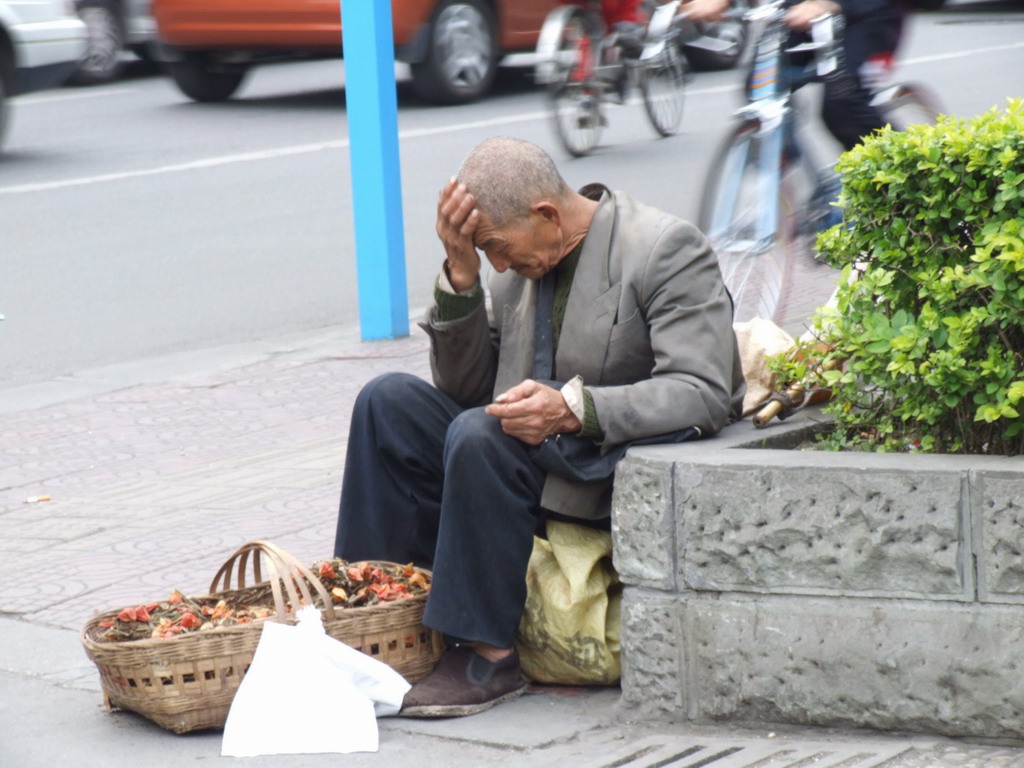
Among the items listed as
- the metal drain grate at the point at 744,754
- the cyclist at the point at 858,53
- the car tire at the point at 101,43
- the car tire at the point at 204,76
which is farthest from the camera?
the car tire at the point at 101,43

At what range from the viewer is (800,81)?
6.19m

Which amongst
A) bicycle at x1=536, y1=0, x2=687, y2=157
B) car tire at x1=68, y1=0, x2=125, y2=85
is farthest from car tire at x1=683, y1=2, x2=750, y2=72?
car tire at x1=68, y1=0, x2=125, y2=85

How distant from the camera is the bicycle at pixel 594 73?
1203 cm

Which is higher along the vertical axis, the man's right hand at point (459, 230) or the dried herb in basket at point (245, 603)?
the man's right hand at point (459, 230)

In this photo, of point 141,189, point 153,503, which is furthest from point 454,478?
point 141,189

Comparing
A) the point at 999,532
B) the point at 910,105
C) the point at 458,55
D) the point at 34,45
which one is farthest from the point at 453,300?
the point at 458,55

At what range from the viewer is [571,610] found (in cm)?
351

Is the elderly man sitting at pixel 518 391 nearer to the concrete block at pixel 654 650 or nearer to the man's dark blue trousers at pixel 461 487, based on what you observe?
the man's dark blue trousers at pixel 461 487

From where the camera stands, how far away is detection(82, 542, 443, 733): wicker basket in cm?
328

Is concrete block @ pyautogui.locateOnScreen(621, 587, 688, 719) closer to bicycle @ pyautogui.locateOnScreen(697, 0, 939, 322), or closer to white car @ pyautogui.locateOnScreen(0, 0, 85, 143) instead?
bicycle @ pyautogui.locateOnScreen(697, 0, 939, 322)

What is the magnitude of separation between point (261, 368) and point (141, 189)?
14.2ft

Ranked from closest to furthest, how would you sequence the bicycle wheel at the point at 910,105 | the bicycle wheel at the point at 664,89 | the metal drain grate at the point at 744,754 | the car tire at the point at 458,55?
the metal drain grate at the point at 744,754 < the bicycle wheel at the point at 910,105 < the bicycle wheel at the point at 664,89 < the car tire at the point at 458,55

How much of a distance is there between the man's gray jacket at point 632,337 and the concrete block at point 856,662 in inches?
15.4

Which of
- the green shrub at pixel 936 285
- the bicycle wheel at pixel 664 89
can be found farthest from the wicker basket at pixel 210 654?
the bicycle wheel at pixel 664 89
